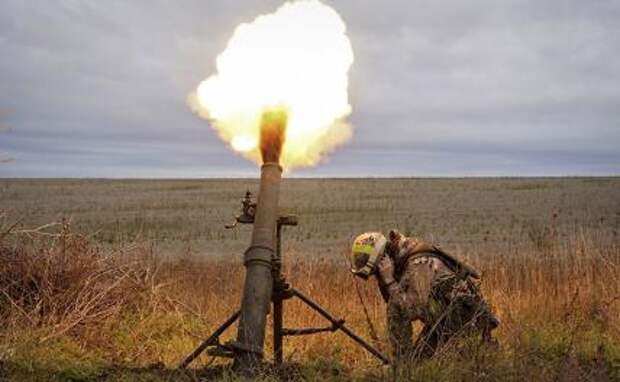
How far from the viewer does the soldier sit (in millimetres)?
6672

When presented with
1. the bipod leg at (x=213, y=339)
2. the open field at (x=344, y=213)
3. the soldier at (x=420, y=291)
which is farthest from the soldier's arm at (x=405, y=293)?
the open field at (x=344, y=213)

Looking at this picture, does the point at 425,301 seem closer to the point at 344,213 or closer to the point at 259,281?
the point at 259,281

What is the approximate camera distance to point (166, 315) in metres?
9.34

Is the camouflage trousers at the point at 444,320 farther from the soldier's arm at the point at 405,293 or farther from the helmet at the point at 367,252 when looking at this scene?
the helmet at the point at 367,252

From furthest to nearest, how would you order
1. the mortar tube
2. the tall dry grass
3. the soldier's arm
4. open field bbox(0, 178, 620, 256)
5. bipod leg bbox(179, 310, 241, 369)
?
open field bbox(0, 178, 620, 256), the tall dry grass, bipod leg bbox(179, 310, 241, 369), the soldier's arm, the mortar tube

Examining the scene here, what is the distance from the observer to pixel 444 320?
705 centimetres

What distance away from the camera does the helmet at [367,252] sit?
6.88 metres

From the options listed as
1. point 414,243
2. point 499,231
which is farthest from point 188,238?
point 414,243

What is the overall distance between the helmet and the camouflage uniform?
8.7 inches

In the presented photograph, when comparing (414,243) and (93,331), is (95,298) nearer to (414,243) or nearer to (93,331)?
(93,331)

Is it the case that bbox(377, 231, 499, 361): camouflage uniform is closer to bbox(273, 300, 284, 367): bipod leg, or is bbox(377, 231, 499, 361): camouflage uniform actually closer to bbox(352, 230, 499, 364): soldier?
bbox(352, 230, 499, 364): soldier

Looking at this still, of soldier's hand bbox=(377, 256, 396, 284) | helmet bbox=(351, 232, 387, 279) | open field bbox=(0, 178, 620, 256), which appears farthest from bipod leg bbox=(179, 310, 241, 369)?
open field bbox=(0, 178, 620, 256)

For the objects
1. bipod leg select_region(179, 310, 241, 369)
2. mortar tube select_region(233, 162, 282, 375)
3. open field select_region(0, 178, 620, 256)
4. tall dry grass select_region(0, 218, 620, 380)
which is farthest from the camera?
open field select_region(0, 178, 620, 256)

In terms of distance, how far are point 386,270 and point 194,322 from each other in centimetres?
346
